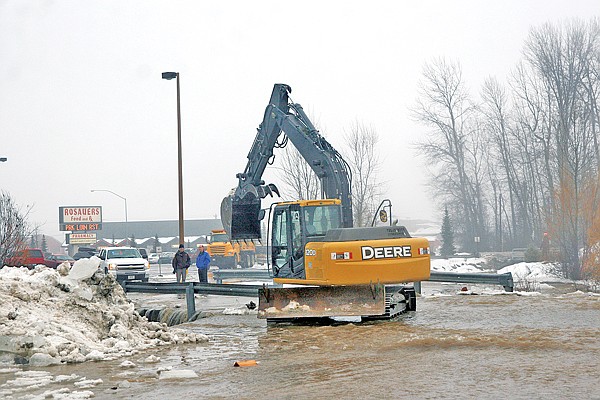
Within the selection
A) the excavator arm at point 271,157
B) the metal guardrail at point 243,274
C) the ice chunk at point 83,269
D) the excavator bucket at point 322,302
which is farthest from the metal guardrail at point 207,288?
the metal guardrail at point 243,274

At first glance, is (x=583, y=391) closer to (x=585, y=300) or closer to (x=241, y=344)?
(x=241, y=344)

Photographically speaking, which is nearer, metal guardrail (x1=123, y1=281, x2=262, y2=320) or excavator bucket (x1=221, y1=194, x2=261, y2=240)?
metal guardrail (x1=123, y1=281, x2=262, y2=320)

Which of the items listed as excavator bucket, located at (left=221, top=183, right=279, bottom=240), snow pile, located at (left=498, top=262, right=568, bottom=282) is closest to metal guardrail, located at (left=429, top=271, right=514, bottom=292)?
excavator bucket, located at (left=221, top=183, right=279, bottom=240)

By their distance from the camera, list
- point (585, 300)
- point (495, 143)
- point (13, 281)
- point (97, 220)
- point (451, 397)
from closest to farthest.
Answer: point (451, 397) < point (13, 281) < point (585, 300) < point (495, 143) < point (97, 220)

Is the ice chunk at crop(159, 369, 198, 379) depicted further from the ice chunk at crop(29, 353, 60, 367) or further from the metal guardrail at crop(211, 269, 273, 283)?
the metal guardrail at crop(211, 269, 273, 283)

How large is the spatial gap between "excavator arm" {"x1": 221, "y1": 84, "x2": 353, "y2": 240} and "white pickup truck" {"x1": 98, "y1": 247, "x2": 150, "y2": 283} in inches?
565

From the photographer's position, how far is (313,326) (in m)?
16.8

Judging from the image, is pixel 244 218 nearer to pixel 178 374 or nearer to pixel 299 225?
pixel 299 225

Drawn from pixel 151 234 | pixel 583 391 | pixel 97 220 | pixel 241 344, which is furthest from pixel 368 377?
pixel 151 234

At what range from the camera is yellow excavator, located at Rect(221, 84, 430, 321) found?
54.9 ft

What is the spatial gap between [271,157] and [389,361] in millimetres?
13547

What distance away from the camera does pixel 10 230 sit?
32.1 meters

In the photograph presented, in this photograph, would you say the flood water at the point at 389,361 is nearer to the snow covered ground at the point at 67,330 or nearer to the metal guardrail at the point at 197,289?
the snow covered ground at the point at 67,330

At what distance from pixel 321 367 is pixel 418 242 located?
7.16 m
